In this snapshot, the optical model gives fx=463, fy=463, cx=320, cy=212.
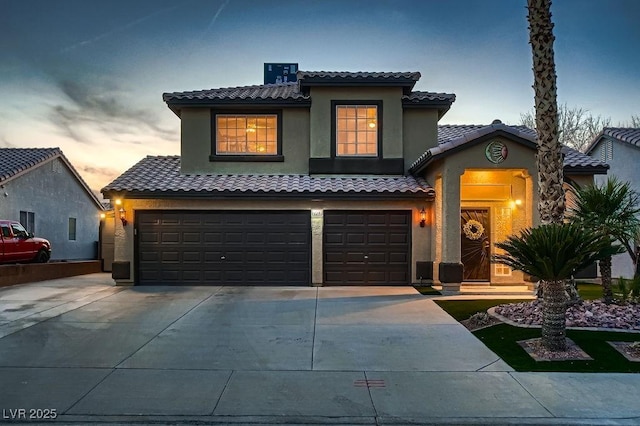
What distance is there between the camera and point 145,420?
4586mm

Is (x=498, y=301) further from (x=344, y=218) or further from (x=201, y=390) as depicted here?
(x=201, y=390)

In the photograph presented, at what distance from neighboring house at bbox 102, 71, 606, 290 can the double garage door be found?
0.10ft

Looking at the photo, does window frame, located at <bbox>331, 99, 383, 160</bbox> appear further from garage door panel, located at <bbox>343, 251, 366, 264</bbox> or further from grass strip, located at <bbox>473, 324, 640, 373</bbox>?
grass strip, located at <bbox>473, 324, 640, 373</bbox>

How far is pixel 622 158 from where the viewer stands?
1941 centimetres

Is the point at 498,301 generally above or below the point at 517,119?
below

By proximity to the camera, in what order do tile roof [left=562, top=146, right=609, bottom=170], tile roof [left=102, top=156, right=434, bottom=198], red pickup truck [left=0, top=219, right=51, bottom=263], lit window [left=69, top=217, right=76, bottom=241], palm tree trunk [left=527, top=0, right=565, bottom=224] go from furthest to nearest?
1. lit window [left=69, top=217, right=76, bottom=241]
2. red pickup truck [left=0, top=219, right=51, bottom=263]
3. tile roof [left=562, top=146, right=609, bottom=170]
4. tile roof [left=102, top=156, right=434, bottom=198]
5. palm tree trunk [left=527, top=0, right=565, bottom=224]

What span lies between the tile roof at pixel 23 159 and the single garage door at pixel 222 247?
8.74m

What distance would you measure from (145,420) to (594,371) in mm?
5513

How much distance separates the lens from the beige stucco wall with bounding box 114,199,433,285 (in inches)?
547

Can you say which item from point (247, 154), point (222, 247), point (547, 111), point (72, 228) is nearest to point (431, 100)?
point (547, 111)

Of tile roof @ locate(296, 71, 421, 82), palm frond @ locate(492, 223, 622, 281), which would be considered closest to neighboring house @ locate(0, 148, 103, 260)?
tile roof @ locate(296, 71, 421, 82)

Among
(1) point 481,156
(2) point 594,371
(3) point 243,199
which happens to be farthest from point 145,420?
(1) point 481,156

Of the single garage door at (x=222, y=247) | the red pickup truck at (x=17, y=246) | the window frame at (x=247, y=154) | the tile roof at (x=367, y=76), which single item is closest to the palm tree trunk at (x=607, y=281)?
the single garage door at (x=222, y=247)

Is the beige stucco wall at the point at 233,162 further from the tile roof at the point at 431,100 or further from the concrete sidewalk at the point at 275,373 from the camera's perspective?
the concrete sidewalk at the point at 275,373
